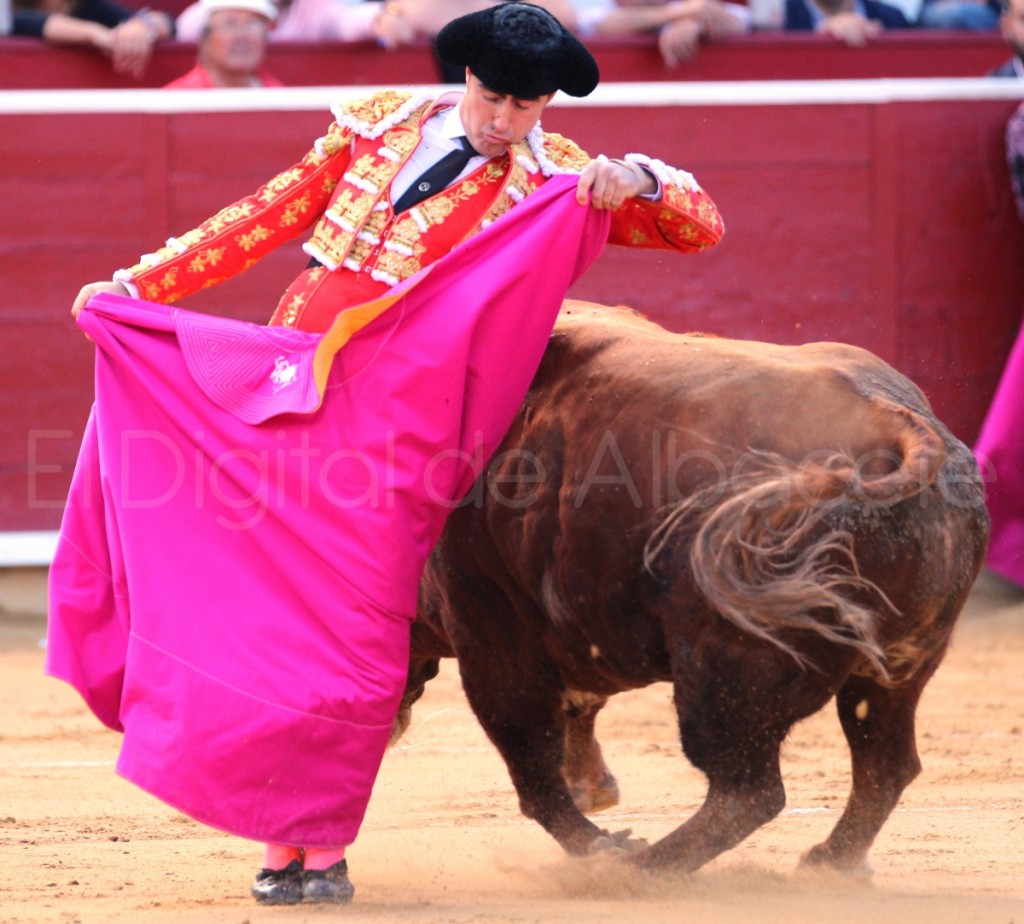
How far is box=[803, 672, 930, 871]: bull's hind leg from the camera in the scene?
2791 mm

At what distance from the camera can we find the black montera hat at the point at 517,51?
8.96ft

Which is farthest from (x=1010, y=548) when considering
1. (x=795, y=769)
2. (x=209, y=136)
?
(x=209, y=136)

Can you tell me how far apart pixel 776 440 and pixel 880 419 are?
15 cm

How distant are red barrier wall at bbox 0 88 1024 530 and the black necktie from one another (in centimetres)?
313

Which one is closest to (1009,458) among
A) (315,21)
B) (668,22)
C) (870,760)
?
(668,22)

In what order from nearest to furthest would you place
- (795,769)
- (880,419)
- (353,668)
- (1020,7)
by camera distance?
(880,419) < (353,668) < (795,769) < (1020,7)

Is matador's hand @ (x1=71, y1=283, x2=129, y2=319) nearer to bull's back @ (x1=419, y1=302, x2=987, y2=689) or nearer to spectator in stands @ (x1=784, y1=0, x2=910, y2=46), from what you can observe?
bull's back @ (x1=419, y1=302, x2=987, y2=689)

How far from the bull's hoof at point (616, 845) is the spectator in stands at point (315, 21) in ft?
12.6

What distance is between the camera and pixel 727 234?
6203mm

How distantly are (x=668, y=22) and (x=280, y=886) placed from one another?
416 centimetres

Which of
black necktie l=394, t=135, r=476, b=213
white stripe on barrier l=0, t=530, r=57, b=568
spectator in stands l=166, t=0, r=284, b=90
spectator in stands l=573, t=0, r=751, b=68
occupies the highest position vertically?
black necktie l=394, t=135, r=476, b=213

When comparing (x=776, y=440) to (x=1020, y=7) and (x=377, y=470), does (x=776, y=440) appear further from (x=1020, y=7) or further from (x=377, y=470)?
(x=1020, y=7)

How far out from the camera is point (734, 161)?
6164mm

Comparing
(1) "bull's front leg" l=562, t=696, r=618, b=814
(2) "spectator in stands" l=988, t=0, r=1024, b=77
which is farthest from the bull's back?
(2) "spectator in stands" l=988, t=0, r=1024, b=77
